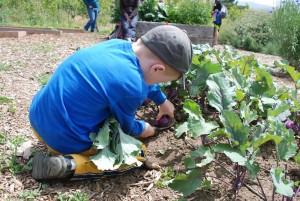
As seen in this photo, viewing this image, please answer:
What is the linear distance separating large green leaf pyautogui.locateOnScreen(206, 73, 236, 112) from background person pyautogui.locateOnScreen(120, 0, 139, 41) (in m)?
4.18

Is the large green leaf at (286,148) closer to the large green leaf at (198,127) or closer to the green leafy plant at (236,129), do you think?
the green leafy plant at (236,129)

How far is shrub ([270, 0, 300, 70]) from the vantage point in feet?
19.2

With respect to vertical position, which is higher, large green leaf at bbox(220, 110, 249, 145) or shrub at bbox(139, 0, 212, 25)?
→ large green leaf at bbox(220, 110, 249, 145)

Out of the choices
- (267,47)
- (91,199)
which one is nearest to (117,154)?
(91,199)

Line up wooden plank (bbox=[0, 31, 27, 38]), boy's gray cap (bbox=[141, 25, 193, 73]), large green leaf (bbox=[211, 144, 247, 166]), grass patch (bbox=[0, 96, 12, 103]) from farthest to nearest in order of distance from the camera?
wooden plank (bbox=[0, 31, 27, 38]) < grass patch (bbox=[0, 96, 12, 103]) < boy's gray cap (bbox=[141, 25, 193, 73]) < large green leaf (bbox=[211, 144, 247, 166])

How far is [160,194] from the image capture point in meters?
2.01

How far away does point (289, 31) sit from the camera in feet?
19.4

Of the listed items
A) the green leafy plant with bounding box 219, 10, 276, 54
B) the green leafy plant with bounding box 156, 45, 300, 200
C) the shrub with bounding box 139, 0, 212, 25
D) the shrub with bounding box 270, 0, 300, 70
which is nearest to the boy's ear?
the green leafy plant with bounding box 156, 45, 300, 200

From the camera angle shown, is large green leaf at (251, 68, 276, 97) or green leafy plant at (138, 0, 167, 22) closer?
large green leaf at (251, 68, 276, 97)

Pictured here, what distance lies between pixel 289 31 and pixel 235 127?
188 inches

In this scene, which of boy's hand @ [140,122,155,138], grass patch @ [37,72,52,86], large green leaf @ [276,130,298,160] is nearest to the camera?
large green leaf @ [276,130,298,160]

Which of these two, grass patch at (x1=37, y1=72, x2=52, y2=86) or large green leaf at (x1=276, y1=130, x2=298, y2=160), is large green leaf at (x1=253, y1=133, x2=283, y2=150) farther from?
grass patch at (x1=37, y1=72, x2=52, y2=86)

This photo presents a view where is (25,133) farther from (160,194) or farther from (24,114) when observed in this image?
(160,194)

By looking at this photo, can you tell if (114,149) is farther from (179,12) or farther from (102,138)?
(179,12)
